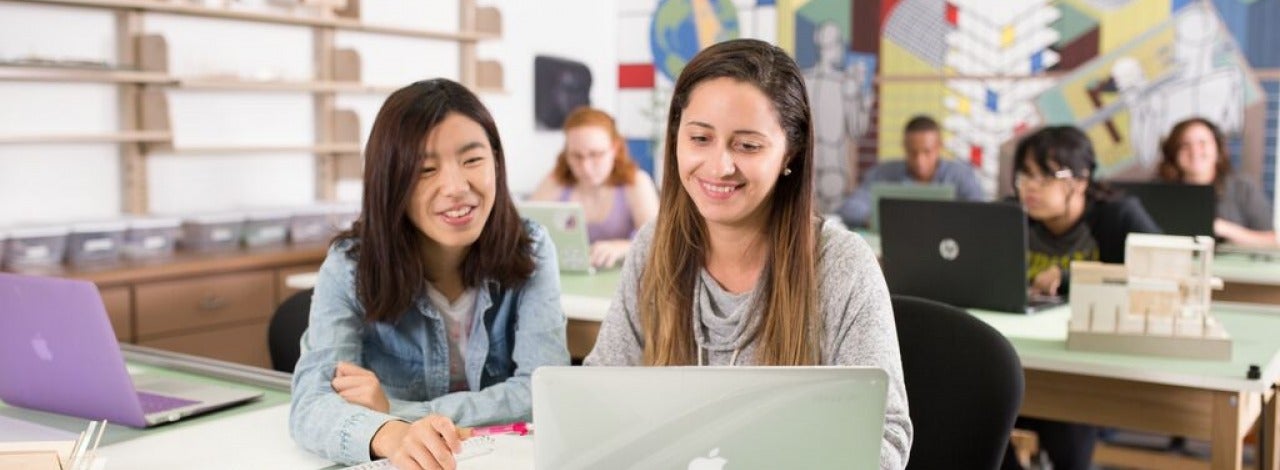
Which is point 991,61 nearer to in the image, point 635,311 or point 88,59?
point 88,59

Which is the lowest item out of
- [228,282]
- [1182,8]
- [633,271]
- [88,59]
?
[228,282]

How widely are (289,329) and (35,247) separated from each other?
1834mm

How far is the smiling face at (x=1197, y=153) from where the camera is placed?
15.4 ft

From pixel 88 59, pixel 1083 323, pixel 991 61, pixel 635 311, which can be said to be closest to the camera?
pixel 635 311

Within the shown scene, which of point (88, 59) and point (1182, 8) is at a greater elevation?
point (1182, 8)

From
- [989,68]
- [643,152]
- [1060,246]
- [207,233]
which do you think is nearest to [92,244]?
[207,233]

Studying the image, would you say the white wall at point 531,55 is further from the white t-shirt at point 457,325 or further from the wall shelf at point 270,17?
the white t-shirt at point 457,325

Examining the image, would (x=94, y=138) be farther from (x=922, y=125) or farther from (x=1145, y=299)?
(x=922, y=125)

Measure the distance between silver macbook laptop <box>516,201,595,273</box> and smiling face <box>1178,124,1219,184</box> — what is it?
2.57 m

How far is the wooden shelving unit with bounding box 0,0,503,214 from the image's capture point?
3826 mm

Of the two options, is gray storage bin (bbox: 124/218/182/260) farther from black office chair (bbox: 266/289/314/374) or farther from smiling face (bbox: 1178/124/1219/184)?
smiling face (bbox: 1178/124/1219/184)

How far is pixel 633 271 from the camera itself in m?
1.79

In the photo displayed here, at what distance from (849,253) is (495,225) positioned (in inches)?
22.6

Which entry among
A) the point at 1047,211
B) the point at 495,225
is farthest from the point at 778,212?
the point at 1047,211
